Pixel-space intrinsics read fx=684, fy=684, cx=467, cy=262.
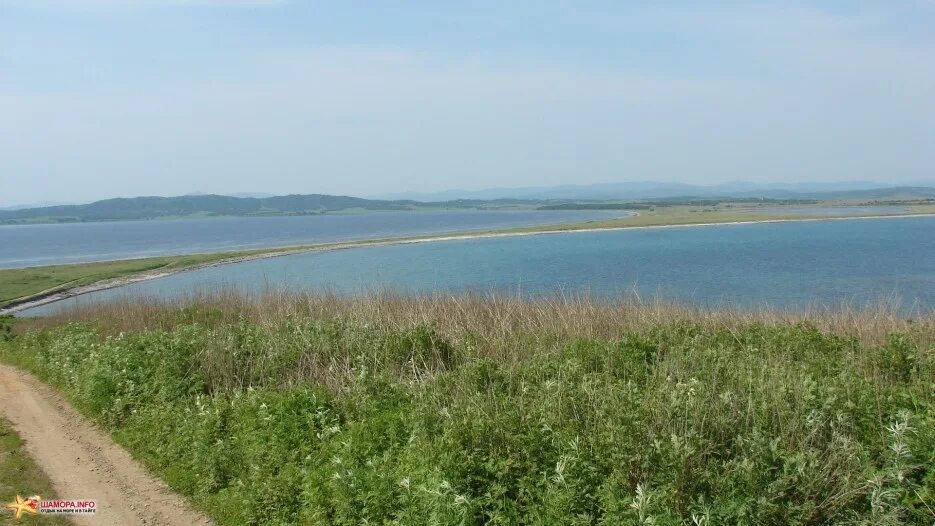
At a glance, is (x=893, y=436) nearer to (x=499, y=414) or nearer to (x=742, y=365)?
(x=742, y=365)

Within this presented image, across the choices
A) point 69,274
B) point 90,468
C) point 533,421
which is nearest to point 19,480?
point 90,468

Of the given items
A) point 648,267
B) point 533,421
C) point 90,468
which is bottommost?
point 648,267

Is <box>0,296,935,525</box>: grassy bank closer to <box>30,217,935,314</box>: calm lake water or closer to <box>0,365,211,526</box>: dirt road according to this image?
<box>0,365,211,526</box>: dirt road

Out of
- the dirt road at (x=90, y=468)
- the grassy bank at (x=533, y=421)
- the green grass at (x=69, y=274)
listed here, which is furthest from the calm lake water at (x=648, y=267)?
the dirt road at (x=90, y=468)

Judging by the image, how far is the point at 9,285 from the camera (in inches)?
2343

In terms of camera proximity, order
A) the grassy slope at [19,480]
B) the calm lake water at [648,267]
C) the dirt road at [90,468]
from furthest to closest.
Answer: the calm lake water at [648,267] → the dirt road at [90,468] → the grassy slope at [19,480]

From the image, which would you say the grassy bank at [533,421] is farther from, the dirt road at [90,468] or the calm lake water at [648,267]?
the calm lake water at [648,267]

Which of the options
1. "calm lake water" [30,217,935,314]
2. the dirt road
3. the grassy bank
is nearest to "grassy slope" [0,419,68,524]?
the dirt road

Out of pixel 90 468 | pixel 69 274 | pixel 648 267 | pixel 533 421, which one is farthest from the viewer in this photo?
pixel 69 274

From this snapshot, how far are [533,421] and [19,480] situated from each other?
6.89 metres

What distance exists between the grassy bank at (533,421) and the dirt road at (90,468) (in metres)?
0.28

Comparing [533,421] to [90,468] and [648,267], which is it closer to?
[90,468]

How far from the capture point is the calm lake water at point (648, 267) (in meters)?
32.2

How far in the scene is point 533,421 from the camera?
6.83 meters
